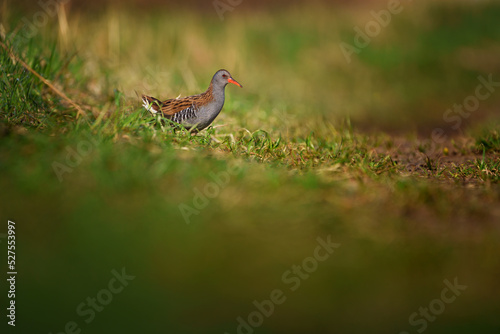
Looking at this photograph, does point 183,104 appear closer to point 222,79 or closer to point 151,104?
Result: point 151,104

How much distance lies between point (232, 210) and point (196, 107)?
1483 millimetres

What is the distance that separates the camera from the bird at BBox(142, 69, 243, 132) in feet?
18.9

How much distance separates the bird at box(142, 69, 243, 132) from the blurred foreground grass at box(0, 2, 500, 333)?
174mm

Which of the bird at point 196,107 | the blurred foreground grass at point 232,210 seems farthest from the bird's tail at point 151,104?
the blurred foreground grass at point 232,210

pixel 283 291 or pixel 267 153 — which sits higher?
pixel 267 153

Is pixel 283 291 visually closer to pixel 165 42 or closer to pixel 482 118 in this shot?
pixel 482 118

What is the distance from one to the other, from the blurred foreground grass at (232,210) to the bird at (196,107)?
6.9 inches

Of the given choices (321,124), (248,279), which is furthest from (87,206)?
(321,124)

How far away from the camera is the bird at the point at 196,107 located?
227 inches

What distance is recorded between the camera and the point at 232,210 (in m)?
4.70

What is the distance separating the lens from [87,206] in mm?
4547

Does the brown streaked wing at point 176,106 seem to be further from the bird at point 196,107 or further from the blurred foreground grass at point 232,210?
the blurred foreground grass at point 232,210

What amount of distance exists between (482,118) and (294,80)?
321cm

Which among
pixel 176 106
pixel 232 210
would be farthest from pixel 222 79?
pixel 232 210
